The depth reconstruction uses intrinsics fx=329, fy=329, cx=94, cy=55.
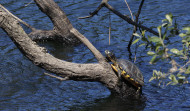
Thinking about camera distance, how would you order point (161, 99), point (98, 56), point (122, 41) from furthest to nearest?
point (122, 41) → point (161, 99) → point (98, 56)

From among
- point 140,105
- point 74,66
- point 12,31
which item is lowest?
point 140,105

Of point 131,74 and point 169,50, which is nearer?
point 169,50

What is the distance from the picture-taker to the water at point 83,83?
495 cm

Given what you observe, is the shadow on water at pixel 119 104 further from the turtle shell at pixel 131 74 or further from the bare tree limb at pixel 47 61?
the bare tree limb at pixel 47 61

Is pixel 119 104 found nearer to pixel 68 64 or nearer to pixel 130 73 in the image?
pixel 130 73

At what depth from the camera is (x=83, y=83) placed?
5672mm

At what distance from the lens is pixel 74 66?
4.45m

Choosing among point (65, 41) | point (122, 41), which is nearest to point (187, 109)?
point (122, 41)

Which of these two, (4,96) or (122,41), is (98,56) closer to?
(4,96)

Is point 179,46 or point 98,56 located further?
point 179,46

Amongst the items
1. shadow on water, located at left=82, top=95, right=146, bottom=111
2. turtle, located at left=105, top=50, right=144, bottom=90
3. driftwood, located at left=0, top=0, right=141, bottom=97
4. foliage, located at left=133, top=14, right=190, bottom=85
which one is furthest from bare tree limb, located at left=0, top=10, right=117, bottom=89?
foliage, located at left=133, top=14, right=190, bottom=85

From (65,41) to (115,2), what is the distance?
9.26 ft

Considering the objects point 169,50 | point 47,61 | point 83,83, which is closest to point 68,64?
point 47,61

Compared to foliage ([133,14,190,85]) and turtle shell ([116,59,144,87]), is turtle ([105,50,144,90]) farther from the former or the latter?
foliage ([133,14,190,85])
